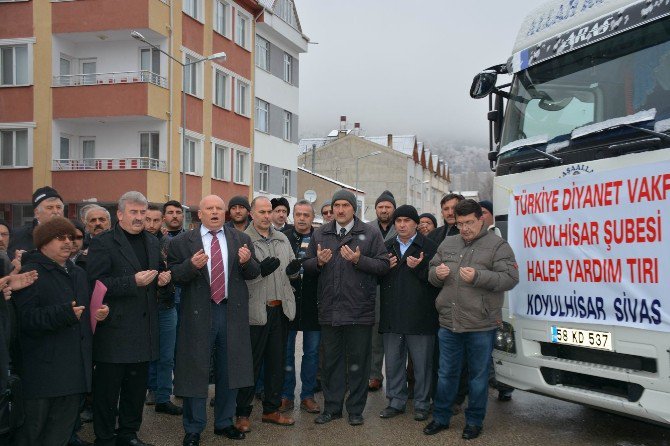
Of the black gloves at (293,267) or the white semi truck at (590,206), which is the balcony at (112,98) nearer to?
the black gloves at (293,267)

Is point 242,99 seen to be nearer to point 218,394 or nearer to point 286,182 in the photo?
point 286,182

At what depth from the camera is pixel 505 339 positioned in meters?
6.12

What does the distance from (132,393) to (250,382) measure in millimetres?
1026

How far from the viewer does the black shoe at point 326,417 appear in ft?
21.9

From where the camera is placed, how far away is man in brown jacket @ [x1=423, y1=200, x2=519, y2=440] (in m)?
5.94

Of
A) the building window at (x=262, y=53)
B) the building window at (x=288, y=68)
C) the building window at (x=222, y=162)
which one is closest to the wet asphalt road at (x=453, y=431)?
the building window at (x=222, y=162)

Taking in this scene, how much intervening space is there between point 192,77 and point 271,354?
67.7ft

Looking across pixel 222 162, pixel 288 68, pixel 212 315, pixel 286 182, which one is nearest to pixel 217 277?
pixel 212 315

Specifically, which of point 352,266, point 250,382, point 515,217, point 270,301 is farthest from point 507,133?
point 250,382

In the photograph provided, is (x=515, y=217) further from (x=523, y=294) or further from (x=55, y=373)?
(x=55, y=373)

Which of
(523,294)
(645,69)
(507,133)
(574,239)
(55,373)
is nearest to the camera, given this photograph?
(55,373)

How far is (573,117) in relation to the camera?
5668 millimetres

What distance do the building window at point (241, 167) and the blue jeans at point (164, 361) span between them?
21.9 m

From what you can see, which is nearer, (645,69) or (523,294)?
(645,69)
